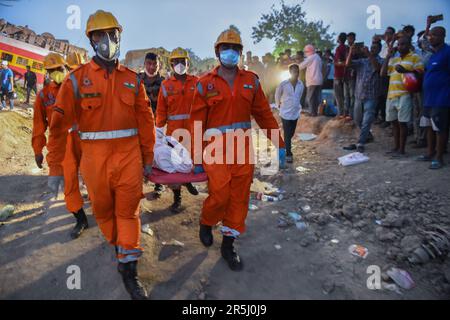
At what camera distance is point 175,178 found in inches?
122

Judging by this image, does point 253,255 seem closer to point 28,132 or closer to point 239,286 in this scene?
point 239,286

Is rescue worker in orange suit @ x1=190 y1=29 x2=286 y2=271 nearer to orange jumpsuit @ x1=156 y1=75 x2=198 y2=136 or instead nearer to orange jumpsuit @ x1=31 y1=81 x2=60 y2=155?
orange jumpsuit @ x1=156 y1=75 x2=198 y2=136

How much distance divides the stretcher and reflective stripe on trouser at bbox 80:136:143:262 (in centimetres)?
43

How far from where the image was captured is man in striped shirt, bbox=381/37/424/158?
17.3 feet

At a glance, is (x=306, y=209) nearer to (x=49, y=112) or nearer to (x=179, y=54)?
(x=179, y=54)

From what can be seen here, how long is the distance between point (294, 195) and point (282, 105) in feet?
7.34

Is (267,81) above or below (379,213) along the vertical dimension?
above

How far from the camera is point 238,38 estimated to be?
2.98 metres

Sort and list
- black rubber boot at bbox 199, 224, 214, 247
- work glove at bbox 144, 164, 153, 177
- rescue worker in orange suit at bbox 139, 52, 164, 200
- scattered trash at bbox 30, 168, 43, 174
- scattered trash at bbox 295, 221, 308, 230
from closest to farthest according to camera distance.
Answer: work glove at bbox 144, 164, 153, 177
black rubber boot at bbox 199, 224, 214, 247
scattered trash at bbox 295, 221, 308, 230
rescue worker in orange suit at bbox 139, 52, 164, 200
scattered trash at bbox 30, 168, 43, 174

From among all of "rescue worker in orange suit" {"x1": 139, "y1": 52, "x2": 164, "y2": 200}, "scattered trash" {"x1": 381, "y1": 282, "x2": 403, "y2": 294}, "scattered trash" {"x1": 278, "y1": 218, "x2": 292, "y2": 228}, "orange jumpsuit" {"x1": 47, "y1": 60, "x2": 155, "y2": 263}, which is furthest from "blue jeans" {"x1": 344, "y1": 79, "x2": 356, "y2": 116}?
"orange jumpsuit" {"x1": 47, "y1": 60, "x2": 155, "y2": 263}

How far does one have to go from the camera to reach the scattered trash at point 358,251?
3167 millimetres

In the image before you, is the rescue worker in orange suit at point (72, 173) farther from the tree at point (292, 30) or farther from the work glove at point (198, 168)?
the tree at point (292, 30)
